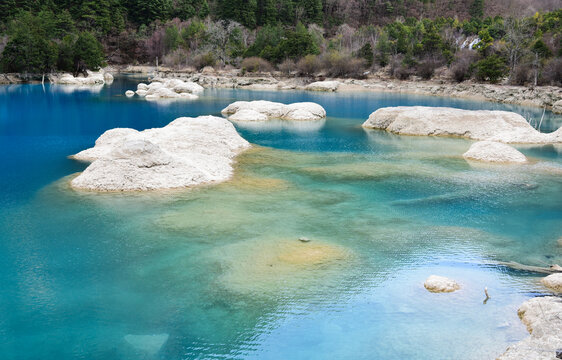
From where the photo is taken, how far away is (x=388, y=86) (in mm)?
49125

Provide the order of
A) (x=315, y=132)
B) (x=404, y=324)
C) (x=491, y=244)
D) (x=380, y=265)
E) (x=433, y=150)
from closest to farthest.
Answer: (x=404, y=324) < (x=380, y=265) < (x=491, y=244) < (x=433, y=150) < (x=315, y=132)

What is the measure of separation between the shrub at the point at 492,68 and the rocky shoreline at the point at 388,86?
148cm

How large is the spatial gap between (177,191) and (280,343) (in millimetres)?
6609

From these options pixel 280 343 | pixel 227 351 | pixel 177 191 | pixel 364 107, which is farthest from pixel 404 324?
pixel 364 107

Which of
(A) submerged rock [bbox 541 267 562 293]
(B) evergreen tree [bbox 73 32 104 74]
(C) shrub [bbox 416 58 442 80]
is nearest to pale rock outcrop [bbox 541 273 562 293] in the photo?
(A) submerged rock [bbox 541 267 562 293]

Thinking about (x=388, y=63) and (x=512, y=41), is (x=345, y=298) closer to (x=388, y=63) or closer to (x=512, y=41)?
(x=512, y=41)

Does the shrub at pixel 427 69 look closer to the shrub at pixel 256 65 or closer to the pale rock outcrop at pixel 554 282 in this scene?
the shrub at pixel 256 65

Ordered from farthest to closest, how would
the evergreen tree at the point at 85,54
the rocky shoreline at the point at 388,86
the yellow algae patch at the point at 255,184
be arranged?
1. the evergreen tree at the point at 85,54
2. the rocky shoreline at the point at 388,86
3. the yellow algae patch at the point at 255,184

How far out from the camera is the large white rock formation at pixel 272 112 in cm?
2627

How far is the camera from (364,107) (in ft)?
111

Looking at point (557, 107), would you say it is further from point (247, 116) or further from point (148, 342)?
point (148, 342)

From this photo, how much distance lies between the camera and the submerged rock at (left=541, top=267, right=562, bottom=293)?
7.14m

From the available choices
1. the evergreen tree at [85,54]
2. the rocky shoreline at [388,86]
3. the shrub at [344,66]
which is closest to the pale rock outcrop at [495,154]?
the rocky shoreline at [388,86]

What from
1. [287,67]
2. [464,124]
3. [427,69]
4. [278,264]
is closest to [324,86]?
[287,67]
